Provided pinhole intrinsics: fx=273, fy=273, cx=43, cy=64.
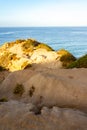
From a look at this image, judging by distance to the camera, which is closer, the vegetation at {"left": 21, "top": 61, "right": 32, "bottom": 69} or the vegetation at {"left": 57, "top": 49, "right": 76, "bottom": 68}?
the vegetation at {"left": 57, "top": 49, "right": 76, "bottom": 68}

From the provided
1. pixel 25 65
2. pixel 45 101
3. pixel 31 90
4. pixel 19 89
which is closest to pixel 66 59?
pixel 25 65

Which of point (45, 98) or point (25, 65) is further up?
point (45, 98)

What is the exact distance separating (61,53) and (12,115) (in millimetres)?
25033

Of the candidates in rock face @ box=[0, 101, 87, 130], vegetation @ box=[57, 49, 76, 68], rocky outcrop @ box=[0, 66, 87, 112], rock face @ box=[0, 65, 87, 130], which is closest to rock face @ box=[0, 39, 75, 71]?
vegetation @ box=[57, 49, 76, 68]

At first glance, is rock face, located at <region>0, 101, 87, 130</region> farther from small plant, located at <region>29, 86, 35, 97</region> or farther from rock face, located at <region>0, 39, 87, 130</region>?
small plant, located at <region>29, 86, 35, 97</region>

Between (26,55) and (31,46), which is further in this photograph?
(31,46)

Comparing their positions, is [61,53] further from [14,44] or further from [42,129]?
[42,129]

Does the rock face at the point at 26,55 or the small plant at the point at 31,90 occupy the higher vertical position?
A: the small plant at the point at 31,90

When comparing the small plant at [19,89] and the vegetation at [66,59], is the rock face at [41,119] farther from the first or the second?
the vegetation at [66,59]

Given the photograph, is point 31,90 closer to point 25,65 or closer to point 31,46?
point 25,65

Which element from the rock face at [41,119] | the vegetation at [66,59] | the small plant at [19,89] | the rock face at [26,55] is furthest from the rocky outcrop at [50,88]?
the rock face at [26,55]

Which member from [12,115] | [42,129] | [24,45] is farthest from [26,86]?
A: [24,45]

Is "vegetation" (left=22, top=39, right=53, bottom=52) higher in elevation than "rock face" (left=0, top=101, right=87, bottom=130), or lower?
lower

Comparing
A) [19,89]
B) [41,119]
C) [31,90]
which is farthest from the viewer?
[19,89]
